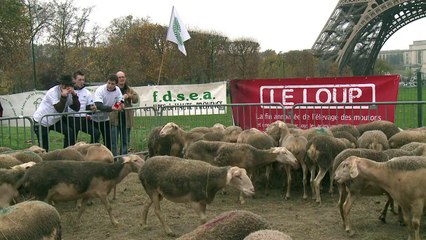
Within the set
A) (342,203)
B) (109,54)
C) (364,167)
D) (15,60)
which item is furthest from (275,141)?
(109,54)

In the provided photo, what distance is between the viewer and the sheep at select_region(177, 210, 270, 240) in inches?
152

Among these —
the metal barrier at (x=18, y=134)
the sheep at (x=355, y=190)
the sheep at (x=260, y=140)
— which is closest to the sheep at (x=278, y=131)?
the sheep at (x=260, y=140)

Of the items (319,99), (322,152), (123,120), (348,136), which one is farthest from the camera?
(319,99)

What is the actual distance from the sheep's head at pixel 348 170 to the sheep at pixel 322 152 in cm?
172

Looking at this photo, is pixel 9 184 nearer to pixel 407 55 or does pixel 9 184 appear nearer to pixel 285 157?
pixel 285 157

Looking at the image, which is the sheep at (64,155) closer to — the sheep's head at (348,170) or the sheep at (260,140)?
the sheep at (260,140)

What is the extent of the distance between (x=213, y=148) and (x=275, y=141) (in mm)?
1785

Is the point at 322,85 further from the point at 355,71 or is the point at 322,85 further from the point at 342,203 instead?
the point at 355,71

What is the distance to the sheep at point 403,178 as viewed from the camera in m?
5.52

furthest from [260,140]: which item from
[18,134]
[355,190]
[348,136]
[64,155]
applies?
[18,134]

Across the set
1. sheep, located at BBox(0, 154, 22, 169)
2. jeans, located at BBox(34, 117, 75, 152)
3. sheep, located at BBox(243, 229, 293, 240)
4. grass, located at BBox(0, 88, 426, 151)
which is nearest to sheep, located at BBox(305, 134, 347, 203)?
sheep, located at BBox(243, 229, 293, 240)

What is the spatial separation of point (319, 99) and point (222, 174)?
7714 mm

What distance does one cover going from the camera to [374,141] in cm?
802

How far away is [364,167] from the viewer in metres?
5.80
